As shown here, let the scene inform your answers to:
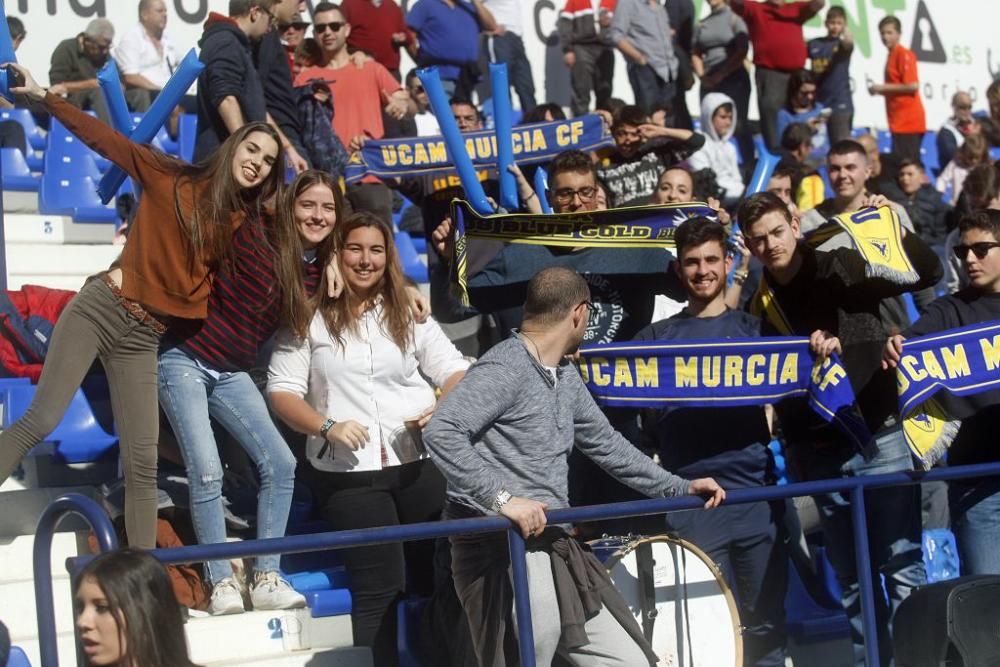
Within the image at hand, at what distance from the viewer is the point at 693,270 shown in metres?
5.14

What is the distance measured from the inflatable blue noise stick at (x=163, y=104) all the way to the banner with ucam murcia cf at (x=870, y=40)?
5.36 m

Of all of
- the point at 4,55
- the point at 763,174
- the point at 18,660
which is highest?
the point at 4,55

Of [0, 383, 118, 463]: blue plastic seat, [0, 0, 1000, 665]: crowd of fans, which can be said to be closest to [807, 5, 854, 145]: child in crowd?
[0, 0, 1000, 665]: crowd of fans

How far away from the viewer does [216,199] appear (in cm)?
486

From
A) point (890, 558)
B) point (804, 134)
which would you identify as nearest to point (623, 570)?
point (890, 558)

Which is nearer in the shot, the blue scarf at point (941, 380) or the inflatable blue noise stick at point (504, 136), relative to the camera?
the blue scarf at point (941, 380)

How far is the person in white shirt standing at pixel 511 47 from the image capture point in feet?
35.6

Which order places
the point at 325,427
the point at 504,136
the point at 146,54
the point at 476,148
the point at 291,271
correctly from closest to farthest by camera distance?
1. the point at 325,427
2. the point at 291,271
3. the point at 504,136
4. the point at 476,148
5. the point at 146,54

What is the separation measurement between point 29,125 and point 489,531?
600cm

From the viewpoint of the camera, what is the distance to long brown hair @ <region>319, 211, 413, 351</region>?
521 centimetres

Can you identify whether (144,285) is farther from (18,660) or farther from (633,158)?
(633,158)

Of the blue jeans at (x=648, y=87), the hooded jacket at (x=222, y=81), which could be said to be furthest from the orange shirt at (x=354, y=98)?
the blue jeans at (x=648, y=87)

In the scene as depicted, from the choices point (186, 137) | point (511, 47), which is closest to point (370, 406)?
point (186, 137)

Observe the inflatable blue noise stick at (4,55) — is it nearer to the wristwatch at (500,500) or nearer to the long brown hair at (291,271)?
the long brown hair at (291,271)
